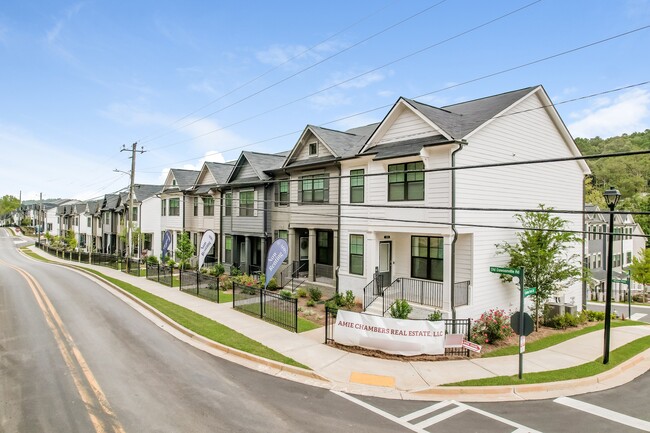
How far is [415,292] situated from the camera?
57.0 feet

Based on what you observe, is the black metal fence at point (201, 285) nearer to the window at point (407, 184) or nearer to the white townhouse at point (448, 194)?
the white townhouse at point (448, 194)

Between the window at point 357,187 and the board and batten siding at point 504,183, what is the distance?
5.35 m

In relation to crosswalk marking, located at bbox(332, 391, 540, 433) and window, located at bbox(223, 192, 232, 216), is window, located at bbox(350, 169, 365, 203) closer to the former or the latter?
crosswalk marking, located at bbox(332, 391, 540, 433)

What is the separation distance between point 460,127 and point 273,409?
13509 mm

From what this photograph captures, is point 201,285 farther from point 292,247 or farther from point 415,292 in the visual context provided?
point 415,292

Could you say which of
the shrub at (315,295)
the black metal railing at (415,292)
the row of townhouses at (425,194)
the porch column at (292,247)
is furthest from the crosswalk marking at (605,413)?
the porch column at (292,247)

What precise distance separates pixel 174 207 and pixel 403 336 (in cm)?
3140

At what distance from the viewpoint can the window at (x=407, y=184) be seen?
16.7 metres

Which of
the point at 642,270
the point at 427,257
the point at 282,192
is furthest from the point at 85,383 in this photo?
the point at 642,270

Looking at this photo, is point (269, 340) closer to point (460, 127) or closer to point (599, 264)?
point (460, 127)

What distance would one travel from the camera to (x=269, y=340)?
13508 mm

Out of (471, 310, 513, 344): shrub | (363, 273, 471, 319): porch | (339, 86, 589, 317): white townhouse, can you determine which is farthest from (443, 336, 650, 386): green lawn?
(363, 273, 471, 319): porch

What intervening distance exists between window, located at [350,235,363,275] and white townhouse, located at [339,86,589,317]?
5 cm

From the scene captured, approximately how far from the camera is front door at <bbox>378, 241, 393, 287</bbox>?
62.3 feet
